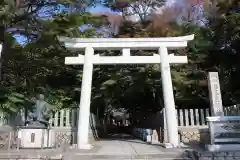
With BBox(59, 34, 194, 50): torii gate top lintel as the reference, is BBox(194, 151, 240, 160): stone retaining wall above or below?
below

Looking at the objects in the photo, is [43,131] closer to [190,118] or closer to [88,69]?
[88,69]

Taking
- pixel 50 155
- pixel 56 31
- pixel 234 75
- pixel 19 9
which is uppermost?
pixel 19 9

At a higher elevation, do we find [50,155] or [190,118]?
[190,118]

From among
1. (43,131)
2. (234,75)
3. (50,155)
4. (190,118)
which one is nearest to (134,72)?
(190,118)

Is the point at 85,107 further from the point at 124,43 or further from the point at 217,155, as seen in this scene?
the point at 217,155

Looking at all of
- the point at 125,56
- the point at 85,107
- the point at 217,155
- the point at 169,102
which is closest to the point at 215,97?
the point at 169,102

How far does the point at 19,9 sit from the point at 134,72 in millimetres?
7057

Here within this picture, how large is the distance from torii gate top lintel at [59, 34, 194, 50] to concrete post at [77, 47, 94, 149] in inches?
11.9

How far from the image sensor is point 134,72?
48.1 feet

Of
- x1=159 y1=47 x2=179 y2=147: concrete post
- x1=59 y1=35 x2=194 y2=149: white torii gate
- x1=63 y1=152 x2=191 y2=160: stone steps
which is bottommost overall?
x1=63 y1=152 x2=191 y2=160: stone steps

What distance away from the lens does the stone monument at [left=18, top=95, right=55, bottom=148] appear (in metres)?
8.67

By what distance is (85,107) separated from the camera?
9.73 metres

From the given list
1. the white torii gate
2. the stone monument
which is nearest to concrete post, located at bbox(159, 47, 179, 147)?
the white torii gate

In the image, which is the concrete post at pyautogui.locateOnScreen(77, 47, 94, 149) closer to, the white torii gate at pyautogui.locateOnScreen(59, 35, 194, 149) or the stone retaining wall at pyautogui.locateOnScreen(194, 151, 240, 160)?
the white torii gate at pyautogui.locateOnScreen(59, 35, 194, 149)
